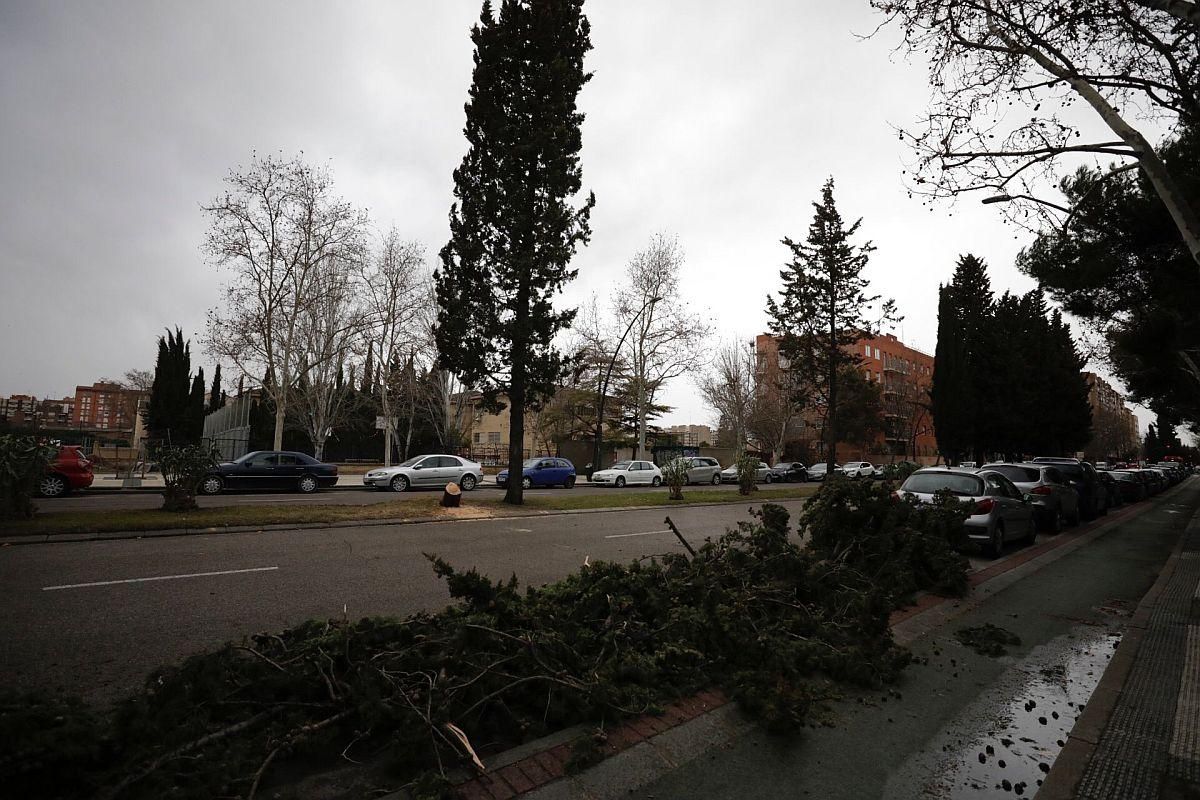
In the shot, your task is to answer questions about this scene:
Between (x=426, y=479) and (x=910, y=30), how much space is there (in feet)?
71.0

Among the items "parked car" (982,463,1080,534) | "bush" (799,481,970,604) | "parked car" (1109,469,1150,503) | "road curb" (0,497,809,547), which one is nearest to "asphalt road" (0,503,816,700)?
"road curb" (0,497,809,547)

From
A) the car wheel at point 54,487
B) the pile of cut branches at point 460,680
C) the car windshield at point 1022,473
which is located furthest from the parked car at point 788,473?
the pile of cut branches at point 460,680

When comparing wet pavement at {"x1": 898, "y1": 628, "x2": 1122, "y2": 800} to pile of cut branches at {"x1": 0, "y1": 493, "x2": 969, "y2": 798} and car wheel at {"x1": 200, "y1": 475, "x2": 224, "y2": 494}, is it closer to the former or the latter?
pile of cut branches at {"x1": 0, "y1": 493, "x2": 969, "y2": 798}

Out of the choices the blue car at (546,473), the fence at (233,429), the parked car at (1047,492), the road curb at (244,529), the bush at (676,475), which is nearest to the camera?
the road curb at (244,529)

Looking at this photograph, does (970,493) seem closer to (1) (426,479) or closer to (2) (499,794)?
(2) (499,794)

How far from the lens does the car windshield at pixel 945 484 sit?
10.4m

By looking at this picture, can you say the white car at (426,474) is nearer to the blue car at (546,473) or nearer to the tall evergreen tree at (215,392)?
the blue car at (546,473)

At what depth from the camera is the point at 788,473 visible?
45.0 metres

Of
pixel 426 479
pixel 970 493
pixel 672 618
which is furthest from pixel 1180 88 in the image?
pixel 426 479

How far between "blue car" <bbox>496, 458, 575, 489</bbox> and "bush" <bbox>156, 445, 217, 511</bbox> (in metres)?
16.3

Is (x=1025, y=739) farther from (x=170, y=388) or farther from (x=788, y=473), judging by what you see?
(x=170, y=388)

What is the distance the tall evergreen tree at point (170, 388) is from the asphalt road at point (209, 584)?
163 feet

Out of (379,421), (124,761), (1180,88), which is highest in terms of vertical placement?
(1180,88)

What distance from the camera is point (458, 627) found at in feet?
12.3
